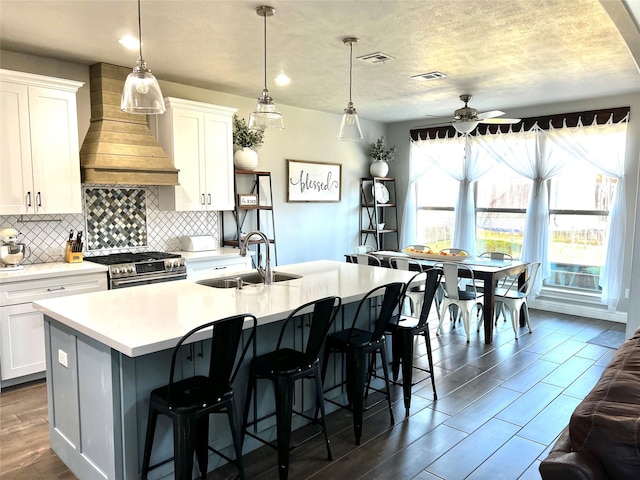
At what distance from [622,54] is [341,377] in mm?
3599

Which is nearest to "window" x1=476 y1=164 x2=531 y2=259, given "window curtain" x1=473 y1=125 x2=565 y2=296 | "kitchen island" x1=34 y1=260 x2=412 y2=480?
"window curtain" x1=473 y1=125 x2=565 y2=296

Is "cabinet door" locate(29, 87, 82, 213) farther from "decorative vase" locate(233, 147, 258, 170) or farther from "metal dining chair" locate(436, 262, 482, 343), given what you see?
"metal dining chair" locate(436, 262, 482, 343)

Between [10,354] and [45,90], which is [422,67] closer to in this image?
[45,90]

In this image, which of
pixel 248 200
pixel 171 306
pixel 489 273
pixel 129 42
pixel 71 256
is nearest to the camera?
pixel 171 306

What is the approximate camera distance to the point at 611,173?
5.64 metres

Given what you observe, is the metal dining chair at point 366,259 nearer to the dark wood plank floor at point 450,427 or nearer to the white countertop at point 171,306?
the dark wood plank floor at point 450,427

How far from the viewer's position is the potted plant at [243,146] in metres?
5.42

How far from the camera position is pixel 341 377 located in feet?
11.1

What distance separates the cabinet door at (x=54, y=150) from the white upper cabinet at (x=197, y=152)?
0.90 m

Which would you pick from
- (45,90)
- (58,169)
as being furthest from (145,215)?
(45,90)

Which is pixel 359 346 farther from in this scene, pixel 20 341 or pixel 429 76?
pixel 429 76

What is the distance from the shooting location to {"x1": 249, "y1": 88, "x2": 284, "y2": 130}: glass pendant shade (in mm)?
3229

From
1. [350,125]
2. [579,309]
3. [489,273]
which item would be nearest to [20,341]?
[350,125]

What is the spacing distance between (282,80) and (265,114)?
174 cm
